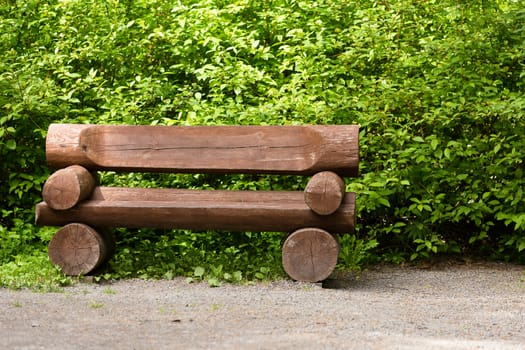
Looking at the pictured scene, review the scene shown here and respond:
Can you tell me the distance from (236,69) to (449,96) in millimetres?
2190

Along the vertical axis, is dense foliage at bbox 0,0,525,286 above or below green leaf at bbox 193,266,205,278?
above

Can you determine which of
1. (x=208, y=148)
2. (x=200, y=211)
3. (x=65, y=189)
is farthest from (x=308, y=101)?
(x=65, y=189)

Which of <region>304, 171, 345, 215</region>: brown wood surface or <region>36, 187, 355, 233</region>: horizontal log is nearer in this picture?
<region>304, 171, 345, 215</region>: brown wood surface

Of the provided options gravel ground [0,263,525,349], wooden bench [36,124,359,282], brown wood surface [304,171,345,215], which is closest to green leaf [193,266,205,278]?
gravel ground [0,263,525,349]

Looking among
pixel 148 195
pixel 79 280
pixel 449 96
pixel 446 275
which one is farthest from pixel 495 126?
pixel 79 280

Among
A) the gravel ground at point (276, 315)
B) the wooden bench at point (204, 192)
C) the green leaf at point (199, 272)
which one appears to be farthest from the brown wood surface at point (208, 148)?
the gravel ground at point (276, 315)

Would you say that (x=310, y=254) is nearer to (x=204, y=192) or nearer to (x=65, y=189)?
(x=204, y=192)

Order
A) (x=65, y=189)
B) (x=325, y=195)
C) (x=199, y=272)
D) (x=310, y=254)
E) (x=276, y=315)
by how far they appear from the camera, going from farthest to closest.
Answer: (x=199, y=272)
(x=65, y=189)
(x=310, y=254)
(x=325, y=195)
(x=276, y=315)

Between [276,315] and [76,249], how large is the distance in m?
2.14

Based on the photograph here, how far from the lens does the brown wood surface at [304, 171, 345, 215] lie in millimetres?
6719

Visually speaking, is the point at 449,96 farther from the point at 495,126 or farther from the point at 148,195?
the point at 148,195

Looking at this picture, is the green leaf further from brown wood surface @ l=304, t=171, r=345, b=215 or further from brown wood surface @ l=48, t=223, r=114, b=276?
brown wood surface @ l=304, t=171, r=345, b=215

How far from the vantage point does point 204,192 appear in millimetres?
7188

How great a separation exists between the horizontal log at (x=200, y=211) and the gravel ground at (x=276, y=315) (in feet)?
1.60
